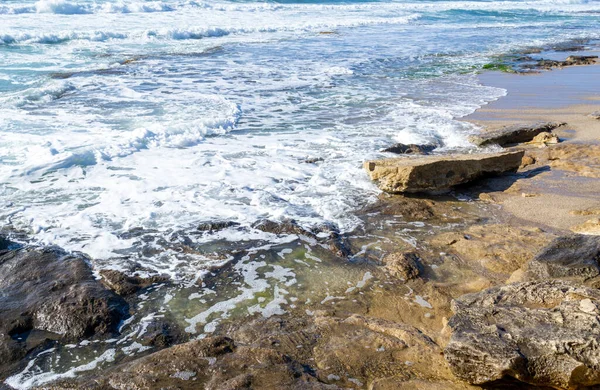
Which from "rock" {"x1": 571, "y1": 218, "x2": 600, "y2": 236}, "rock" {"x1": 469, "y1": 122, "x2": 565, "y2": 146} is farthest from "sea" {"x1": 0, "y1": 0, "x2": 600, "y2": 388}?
"rock" {"x1": 571, "y1": 218, "x2": 600, "y2": 236}

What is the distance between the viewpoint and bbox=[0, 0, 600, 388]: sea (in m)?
5.20

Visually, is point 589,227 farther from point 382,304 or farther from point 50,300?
point 50,300

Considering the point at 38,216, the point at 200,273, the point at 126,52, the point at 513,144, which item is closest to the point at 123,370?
the point at 200,273

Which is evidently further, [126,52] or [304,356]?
[126,52]

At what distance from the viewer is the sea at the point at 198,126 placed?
5.20m

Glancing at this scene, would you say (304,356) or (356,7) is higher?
(356,7)

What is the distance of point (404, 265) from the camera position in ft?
14.3

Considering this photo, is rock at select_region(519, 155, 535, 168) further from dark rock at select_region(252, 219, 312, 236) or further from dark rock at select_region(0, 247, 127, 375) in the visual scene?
dark rock at select_region(0, 247, 127, 375)

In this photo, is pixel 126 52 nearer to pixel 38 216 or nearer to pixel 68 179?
pixel 68 179

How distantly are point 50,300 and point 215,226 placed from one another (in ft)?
5.60

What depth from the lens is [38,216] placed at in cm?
523

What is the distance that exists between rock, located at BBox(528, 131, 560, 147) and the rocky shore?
2005mm

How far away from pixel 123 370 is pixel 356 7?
3763 centimetres

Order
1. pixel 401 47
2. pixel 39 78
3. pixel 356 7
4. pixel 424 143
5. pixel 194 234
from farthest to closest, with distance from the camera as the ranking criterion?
pixel 356 7 → pixel 401 47 → pixel 39 78 → pixel 424 143 → pixel 194 234
